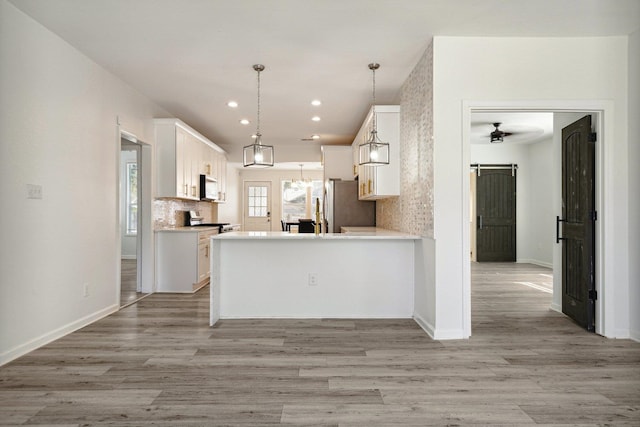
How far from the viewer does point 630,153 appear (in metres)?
3.25

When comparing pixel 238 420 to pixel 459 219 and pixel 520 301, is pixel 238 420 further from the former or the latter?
pixel 520 301

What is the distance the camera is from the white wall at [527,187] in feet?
26.2

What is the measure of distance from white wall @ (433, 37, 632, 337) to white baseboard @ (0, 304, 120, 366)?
129 inches

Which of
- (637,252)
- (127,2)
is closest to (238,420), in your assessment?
(127,2)

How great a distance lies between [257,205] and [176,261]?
610 centimetres

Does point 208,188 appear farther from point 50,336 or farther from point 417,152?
point 417,152

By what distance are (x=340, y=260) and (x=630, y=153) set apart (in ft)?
9.05

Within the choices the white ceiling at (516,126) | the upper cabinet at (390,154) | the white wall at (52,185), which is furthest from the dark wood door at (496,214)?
the white wall at (52,185)

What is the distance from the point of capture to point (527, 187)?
839cm

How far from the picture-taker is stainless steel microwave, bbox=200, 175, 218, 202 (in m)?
6.43

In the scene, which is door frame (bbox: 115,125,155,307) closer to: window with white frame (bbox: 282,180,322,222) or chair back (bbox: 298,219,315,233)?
chair back (bbox: 298,219,315,233)

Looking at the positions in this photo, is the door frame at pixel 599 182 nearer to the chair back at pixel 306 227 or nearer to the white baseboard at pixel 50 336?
the chair back at pixel 306 227

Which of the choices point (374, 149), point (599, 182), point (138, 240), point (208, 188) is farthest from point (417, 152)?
point (208, 188)

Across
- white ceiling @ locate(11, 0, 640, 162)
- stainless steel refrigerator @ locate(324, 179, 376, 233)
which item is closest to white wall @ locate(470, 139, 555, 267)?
stainless steel refrigerator @ locate(324, 179, 376, 233)
